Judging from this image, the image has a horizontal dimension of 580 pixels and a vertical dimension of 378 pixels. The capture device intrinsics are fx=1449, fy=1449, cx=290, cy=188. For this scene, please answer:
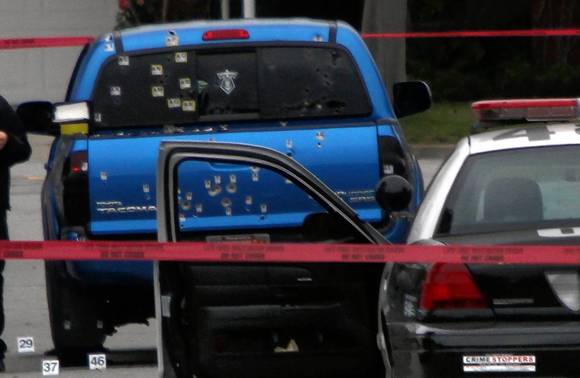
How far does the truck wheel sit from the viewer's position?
25.1 ft

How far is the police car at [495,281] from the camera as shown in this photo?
558 cm

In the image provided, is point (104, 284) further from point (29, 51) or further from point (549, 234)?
point (29, 51)

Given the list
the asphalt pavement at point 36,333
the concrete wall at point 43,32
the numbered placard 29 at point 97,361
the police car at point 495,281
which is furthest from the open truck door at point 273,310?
the concrete wall at point 43,32

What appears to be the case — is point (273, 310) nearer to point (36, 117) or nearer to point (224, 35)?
point (224, 35)

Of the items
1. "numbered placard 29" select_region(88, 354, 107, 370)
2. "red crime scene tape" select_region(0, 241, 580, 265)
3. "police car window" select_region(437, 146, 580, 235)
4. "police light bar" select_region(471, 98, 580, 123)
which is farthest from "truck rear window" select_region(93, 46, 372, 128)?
"police car window" select_region(437, 146, 580, 235)

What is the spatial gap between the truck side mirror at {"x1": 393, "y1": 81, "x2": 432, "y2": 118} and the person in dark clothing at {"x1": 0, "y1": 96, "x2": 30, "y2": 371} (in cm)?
236

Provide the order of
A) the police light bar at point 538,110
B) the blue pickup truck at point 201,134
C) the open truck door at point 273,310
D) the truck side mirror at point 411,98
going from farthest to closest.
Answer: the truck side mirror at point 411,98, the blue pickup truck at point 201,134, the police light bar at point 538,110, the open truck door at point 273,310

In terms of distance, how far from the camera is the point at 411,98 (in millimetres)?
9172

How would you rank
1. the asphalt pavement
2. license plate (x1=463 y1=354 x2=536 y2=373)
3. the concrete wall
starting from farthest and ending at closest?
the concrete wall < the asphalt pavement < license plate (x1=463 y1=354 x2=536 y2=373)

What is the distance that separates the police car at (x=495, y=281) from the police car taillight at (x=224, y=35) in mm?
2038

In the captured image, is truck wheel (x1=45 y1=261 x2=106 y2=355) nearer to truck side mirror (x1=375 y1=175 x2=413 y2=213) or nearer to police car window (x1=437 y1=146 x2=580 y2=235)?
truck side mirror (x1=375 y1=175 x2=413 y2=213)

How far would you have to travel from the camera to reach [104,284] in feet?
24.9

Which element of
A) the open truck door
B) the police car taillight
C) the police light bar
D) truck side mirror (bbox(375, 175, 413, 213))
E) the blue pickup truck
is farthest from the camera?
the police car taillight

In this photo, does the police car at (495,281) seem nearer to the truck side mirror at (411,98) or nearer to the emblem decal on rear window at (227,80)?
the emblem decal on rear window at (227,80)
